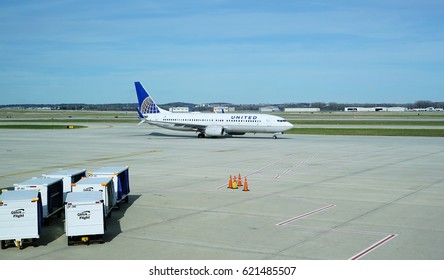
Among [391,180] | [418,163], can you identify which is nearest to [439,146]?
[418,163]

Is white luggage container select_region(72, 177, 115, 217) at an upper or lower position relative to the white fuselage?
lower

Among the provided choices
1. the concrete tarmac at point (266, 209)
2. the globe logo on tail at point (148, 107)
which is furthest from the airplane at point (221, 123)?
the concrete tarmac at point (266, 209)

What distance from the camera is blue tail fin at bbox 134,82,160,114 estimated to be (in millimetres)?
71625

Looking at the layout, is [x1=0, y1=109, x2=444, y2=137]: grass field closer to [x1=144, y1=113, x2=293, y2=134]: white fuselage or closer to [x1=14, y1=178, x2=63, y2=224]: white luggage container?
[x1=144, y1=113, x2=293, y2=134]: white fuselage

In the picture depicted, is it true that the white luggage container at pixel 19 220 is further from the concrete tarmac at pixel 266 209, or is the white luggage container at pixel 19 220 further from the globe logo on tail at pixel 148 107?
the globe logo on tail at pixel 148 107

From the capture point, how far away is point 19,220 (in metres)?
15.4

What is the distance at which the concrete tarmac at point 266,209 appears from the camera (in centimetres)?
1478

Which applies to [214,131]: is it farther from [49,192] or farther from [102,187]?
[49,192]

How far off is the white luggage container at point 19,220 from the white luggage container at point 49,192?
1.92 m

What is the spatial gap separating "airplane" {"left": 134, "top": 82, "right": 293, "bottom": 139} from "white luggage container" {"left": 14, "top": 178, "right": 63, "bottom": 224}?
45318mm

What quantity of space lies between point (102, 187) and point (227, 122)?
4786cm

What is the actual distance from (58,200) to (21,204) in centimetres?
428

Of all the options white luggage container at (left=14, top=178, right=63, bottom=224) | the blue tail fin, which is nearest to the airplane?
the blue tail fin

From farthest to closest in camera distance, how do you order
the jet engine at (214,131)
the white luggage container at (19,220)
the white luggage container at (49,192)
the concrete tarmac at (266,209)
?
the jet engine at (214,131), the white luggage container at (49,192), the white luggage container at (19,220), the concrete tarmac at (266,209)
